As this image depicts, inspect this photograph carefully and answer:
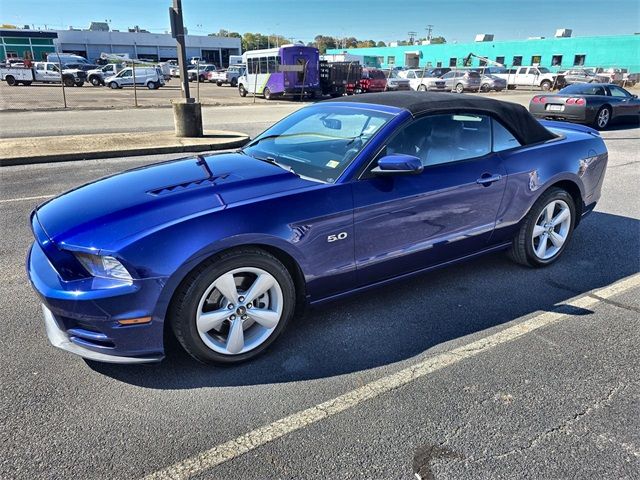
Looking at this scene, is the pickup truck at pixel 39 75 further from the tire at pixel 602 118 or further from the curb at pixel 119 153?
the tire at pixel 602 118

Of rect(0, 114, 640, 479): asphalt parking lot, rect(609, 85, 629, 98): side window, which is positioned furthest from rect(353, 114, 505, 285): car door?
rect(609, 85, 629, 98): side window

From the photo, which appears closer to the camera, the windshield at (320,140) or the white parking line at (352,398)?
the white parking line at (352,398)

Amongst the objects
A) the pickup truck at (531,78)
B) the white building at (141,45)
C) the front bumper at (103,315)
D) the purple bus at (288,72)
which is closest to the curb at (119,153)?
the front bumper at (103,315)

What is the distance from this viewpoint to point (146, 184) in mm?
3219

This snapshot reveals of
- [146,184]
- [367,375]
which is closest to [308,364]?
[367,375]

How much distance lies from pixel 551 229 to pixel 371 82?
2634 cm

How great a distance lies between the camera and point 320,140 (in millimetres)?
3771

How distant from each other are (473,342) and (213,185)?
1.97 metres

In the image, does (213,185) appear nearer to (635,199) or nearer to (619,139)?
(635,199)

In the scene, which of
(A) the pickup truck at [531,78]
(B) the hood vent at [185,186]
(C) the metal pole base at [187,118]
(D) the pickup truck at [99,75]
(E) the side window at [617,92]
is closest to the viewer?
(B) the hood vent at [185,186]

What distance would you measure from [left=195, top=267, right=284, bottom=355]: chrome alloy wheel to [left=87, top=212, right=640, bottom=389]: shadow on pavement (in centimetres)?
17

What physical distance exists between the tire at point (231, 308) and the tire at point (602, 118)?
14130 millimetres

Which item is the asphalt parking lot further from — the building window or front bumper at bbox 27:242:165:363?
the building window

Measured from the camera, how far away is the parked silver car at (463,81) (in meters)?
32.0
